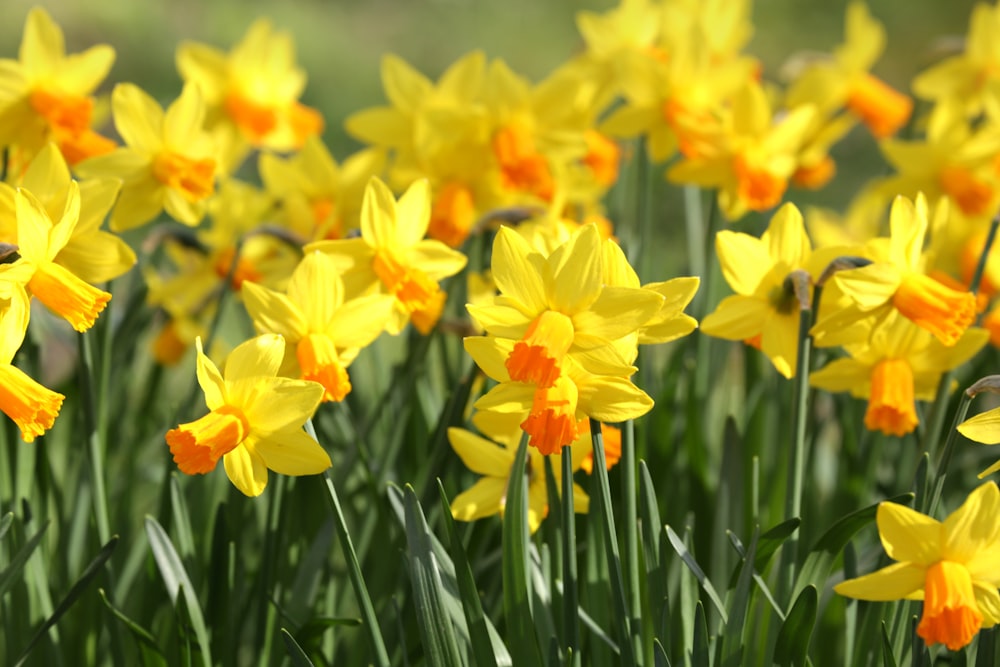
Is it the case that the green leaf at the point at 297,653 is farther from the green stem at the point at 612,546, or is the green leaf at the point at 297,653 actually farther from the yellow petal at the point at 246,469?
the green stem at the point at 612,546

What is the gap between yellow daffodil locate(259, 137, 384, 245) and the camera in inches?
92.2

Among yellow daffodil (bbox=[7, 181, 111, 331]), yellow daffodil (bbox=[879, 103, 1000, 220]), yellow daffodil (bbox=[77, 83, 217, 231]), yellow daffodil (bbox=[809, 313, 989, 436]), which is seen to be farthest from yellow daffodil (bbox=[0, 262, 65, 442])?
yellow daffodil (bbox=[879, 103, 1000, 220])

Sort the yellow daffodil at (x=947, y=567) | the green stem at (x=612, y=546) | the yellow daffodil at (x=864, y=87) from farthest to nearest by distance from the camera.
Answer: the yellow daffodil at (x=864, y=87)
the green stem at (x=612, y=546)
the yellow daffodil at (x=947, y=567)

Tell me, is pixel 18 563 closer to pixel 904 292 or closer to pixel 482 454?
pixel 482 454

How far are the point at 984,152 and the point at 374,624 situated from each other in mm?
1641

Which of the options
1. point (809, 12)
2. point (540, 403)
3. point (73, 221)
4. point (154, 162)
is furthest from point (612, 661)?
point (809, 12)

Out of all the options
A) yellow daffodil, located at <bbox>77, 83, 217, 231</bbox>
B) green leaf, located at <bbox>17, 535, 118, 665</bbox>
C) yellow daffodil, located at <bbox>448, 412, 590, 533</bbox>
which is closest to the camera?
green leaf, located at <bbox>17, 535, 118, 665</bbox>

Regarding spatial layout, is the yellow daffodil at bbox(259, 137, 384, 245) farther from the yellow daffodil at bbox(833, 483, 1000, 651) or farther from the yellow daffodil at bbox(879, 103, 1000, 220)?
the yellow daffodil at bbox(833, 483, 1000, 651)

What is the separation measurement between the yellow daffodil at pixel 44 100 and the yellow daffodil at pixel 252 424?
88 centimetres

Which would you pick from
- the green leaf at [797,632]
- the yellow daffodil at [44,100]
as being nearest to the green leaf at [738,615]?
the green leaf at [797,632]

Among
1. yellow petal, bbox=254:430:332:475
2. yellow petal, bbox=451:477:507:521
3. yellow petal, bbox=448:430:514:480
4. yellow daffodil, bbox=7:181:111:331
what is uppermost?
yellow daffodil, bbox=7:181:111:331

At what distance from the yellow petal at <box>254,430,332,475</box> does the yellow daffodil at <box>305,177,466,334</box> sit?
29 cm

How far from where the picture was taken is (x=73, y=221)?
4.78 feet

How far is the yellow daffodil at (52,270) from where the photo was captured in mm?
1392
